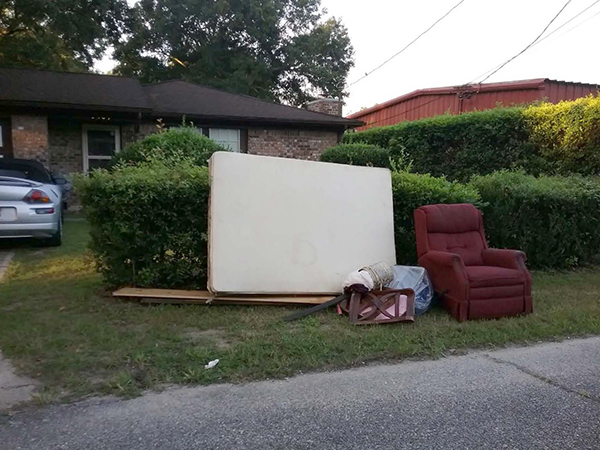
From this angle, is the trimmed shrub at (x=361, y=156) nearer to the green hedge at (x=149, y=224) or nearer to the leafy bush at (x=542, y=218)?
the leafy bush at (x=542, y=218)

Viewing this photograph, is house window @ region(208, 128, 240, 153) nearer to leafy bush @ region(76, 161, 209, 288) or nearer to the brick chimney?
the brick chimney

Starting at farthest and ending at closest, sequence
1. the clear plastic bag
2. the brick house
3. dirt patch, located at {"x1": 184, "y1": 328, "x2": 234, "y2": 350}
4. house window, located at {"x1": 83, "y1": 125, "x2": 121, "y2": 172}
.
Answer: house window, located at {"x1": 83, "y1": 125, "x2": 121, "y2": 172} → the brick house → the clear plastic bag → dirt patch, located at {"x1": 184, "y1": 328, "x2": 234, "y2": 350}

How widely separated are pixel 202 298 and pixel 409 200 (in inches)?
119

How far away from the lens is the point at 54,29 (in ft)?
55.9

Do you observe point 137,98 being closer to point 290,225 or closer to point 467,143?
point 467,143

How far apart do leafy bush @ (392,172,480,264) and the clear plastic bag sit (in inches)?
40.8

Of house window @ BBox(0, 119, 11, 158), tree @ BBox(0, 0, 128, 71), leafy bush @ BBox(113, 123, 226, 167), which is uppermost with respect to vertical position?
tree @ BBox(0, 0, 128, 71)

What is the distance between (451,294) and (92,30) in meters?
Result: 17.2

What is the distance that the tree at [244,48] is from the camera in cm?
2844

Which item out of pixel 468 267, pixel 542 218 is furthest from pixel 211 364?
pixel 542 218

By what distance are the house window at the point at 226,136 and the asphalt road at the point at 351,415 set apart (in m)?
11.5

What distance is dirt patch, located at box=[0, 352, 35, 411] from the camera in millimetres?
2941

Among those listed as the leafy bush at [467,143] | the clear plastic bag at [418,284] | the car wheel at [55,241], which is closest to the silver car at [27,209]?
the car wheel at [55,241]

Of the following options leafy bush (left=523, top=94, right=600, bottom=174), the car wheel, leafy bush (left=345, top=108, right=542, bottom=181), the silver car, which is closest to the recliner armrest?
leafy bush (left=523, top=94, right=600, bottom=174)
